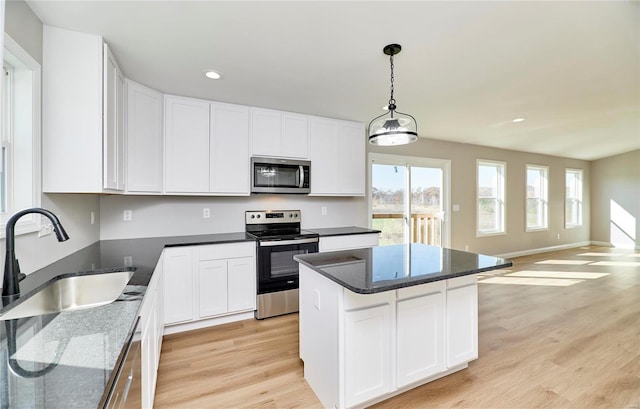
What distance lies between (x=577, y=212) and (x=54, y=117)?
10.5 metres

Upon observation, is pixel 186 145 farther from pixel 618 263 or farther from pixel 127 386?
pixel 618 263

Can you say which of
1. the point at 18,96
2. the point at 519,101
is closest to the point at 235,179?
the point at 18,96

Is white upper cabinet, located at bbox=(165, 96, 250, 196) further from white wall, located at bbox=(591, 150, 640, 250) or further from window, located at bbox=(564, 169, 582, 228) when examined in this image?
white wall, located at bbox=(591, 150, 640, 250)

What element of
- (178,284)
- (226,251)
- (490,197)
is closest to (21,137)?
(178,284)

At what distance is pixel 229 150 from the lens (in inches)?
123

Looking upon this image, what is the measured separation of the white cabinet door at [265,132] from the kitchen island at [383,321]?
1737 mm

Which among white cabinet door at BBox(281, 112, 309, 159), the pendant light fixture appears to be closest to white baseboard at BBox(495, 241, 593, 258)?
white cabinet door at BBox(281, 112, 309, 159)

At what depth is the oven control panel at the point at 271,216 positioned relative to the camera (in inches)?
138

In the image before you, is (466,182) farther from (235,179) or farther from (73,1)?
(73,1)

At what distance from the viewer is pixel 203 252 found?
2748 mm

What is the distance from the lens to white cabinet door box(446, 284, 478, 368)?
1907 mm

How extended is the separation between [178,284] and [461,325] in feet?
8.04

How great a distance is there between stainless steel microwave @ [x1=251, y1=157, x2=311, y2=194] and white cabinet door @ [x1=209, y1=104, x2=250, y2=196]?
0.35ft

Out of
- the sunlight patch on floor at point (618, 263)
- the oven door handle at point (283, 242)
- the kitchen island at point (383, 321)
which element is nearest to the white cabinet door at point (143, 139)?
the oven door handle at point (283, 242)
